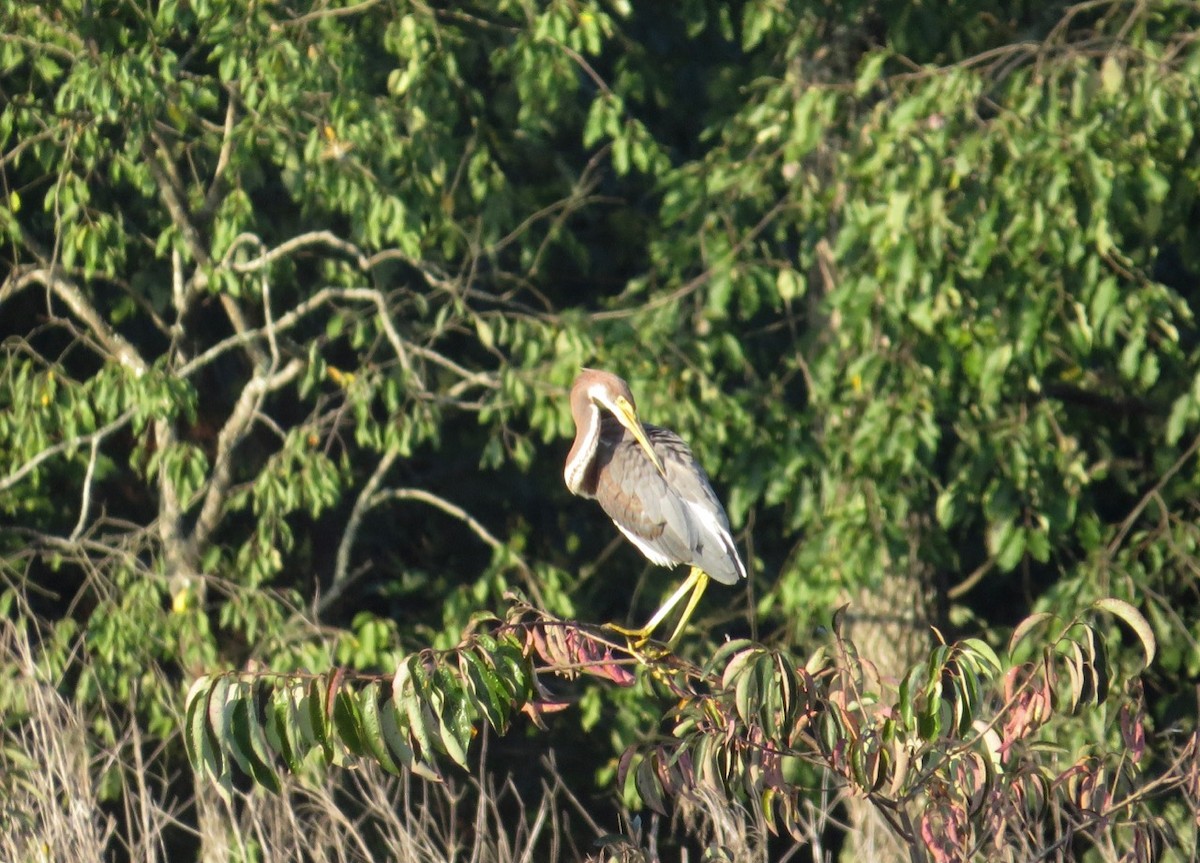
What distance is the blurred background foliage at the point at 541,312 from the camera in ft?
20.1

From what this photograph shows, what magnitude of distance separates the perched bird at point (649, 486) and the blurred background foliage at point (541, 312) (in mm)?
1329

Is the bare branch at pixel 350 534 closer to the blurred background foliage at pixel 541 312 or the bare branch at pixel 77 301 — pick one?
the blurred background foliage at pixel 541 312

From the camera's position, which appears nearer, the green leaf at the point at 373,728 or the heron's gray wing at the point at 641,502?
the green leaf at the point at 373,728

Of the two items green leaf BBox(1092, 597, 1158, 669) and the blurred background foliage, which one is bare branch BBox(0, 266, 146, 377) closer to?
the blurred background foliage

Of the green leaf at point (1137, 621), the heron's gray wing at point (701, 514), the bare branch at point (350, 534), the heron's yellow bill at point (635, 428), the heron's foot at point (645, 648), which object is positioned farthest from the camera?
the bare branch at point (350, 534)

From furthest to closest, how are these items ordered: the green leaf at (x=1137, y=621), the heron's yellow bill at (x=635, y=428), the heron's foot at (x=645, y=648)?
the heron's yellow bill at (x=635, y=428) < the heron's foot at (x=645, y=648) < the green leaf at (x=1137, y=621)

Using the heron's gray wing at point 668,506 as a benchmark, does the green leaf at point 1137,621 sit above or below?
above

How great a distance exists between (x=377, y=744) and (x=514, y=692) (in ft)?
0.81

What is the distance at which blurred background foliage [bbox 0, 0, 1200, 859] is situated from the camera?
20.1 ft

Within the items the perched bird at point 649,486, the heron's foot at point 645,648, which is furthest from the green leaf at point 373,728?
the perched bird at point 649,486

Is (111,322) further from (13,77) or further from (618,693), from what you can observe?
(618,693)

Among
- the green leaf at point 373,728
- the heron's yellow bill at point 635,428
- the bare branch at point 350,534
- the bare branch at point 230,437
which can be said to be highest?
the green leaf at point 373,728

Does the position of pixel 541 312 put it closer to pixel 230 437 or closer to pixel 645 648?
pixel 230 437

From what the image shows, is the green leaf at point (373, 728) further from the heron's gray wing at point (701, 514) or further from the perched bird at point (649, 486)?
the heron's gray wing at point (701, 514)
